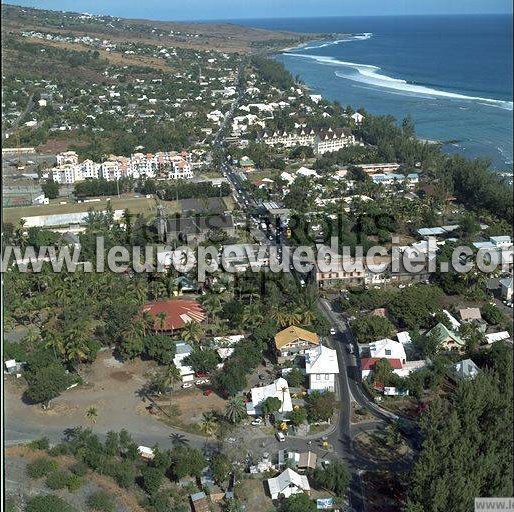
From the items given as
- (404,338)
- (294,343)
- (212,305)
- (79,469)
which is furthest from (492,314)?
(79,469)

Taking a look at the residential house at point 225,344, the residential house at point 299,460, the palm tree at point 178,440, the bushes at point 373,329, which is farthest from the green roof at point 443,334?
the palm tree at point 178,440

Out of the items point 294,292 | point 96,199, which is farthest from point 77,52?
point 294,292

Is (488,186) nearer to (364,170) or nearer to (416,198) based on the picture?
(416,198)

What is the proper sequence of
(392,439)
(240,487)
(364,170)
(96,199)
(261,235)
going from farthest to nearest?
1. (364,170)
2. (96,199)
3. (261,235)
4. (392,439)
5. (240,487)

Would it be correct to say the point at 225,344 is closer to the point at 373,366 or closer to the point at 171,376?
the point at 171,376

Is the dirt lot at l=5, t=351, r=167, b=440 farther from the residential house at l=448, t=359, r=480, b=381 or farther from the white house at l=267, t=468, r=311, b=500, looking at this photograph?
the residential house at l=448, t=359, r=480, b=381

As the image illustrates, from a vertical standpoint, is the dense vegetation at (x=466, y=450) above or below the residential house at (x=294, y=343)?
above

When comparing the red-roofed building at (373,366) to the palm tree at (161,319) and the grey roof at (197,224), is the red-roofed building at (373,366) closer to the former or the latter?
the palm tree at (161,319)

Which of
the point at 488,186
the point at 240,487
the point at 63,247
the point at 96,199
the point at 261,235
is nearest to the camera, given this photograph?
the point at 240,487
